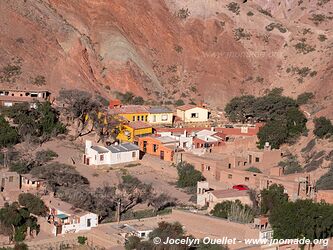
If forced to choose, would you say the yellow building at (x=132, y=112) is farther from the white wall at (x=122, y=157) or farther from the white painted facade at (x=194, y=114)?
the white wall at (x=122, y=157)

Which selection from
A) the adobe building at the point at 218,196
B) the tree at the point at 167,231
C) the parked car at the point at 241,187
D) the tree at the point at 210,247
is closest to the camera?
the tree at the point at 210,247

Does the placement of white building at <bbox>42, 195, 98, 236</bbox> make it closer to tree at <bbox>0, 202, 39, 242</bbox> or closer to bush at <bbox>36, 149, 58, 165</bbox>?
tree at <bbox>0, 202, 39, 242</bbox>

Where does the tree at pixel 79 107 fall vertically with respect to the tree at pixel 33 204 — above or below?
above

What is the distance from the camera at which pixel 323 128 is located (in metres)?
52.9

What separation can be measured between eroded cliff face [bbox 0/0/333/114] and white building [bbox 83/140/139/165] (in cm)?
1065

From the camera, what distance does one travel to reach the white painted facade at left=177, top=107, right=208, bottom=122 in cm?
6059

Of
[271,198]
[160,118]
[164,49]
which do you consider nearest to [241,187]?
[271,198]

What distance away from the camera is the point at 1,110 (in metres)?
54.1

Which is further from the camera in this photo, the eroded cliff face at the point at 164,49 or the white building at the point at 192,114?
the eroded cliff face at the point at 164,49

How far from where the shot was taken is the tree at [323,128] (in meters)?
52.8

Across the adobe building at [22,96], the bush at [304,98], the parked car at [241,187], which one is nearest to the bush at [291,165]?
the parked car at [241,187]

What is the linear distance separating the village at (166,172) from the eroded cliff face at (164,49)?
159 inches

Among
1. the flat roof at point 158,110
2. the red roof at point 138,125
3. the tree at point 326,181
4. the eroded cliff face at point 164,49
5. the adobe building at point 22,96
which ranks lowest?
the tree at point 326,181

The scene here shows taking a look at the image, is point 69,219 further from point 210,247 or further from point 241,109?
point 241,109
